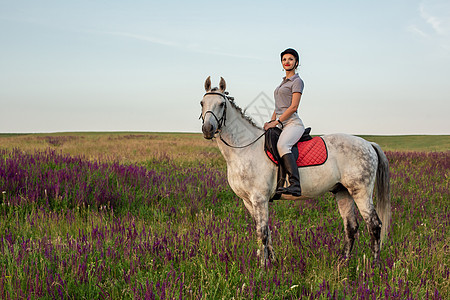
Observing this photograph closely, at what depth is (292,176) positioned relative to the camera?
14.1 ft

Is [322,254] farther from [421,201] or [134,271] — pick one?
[421,201]

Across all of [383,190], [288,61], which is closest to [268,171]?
[288,61]

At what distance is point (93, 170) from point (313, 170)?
5785 millimetres

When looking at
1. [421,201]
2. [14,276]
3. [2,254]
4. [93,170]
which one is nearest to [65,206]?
[93,170]

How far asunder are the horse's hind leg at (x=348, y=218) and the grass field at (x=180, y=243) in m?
0.22

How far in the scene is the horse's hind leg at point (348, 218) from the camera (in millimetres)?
4797

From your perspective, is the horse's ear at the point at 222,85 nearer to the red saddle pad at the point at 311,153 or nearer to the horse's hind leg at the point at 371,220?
the red saddle pad at the point at 311,153

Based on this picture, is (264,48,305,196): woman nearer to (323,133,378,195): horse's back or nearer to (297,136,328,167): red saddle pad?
(297,136,328,167): red saddle pad

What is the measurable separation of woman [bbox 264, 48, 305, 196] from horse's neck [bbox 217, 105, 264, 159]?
0.96ft

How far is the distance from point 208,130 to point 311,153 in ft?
5.43

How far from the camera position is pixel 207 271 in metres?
3.58

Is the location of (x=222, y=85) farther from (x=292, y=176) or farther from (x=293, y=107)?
(x=292, y=176)

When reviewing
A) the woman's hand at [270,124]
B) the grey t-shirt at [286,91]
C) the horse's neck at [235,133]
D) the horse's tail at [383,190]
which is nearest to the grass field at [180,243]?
the horse's tail at [383,190]

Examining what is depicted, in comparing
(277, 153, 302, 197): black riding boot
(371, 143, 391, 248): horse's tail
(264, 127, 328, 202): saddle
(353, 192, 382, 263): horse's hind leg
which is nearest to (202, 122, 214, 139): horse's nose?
(264, 127, 328, 202): saddle
